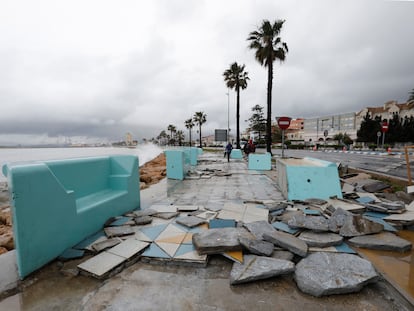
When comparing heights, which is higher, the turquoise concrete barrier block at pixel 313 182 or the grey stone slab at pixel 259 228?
the turquoise concrete barrier block at pixel 313 182

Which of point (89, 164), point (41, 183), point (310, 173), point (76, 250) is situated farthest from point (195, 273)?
point (310, 173)

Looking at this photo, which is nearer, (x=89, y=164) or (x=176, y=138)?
(x=89, y=164)

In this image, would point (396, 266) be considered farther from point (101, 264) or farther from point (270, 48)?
point (270, 48)

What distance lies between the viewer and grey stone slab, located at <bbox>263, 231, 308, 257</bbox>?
2.49 metres

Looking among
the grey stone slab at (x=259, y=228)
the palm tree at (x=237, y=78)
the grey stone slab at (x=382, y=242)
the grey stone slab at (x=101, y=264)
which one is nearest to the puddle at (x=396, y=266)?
the grey stone slab at (x=382, y=242)

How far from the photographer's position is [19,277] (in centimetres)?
221

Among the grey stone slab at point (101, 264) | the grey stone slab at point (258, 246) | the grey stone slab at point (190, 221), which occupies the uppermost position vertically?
the grey stone slab at point (258, 246)

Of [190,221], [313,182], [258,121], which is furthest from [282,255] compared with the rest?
[258,121]

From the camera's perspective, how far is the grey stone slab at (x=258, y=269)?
2.10 meters

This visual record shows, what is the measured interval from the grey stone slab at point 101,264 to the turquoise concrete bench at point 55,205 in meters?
0.57

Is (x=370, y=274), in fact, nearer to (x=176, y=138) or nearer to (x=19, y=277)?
(x=19, y=277)

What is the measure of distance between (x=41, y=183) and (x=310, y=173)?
17.7 feet

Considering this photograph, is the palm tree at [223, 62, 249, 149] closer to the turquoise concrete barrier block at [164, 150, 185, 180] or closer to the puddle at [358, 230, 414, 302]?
the turquoise concrete barrier block at [164, 150, 185, 180]

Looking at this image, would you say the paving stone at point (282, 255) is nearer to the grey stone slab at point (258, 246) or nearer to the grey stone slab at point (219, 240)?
the grey stone slab at point (258, 246)
